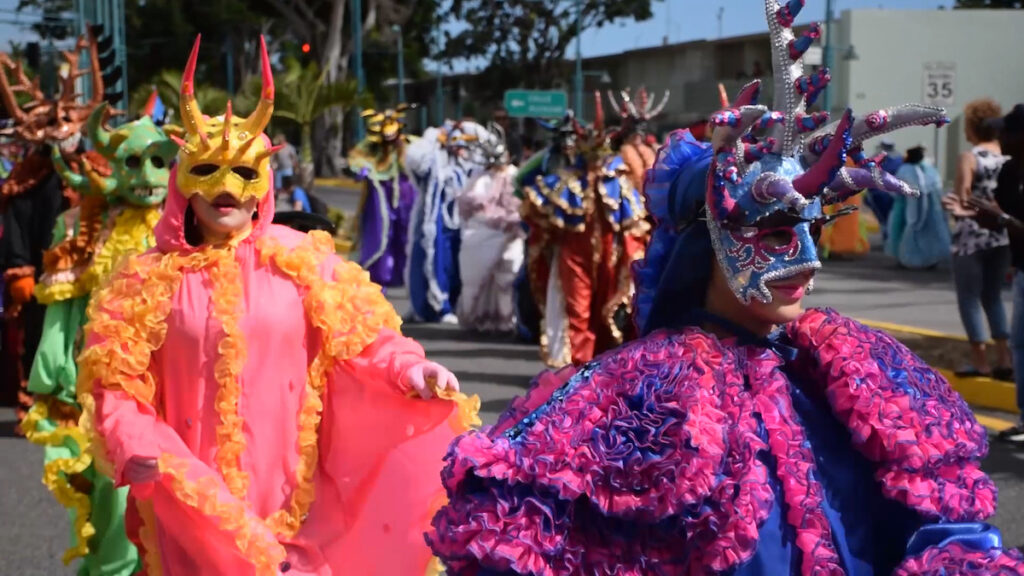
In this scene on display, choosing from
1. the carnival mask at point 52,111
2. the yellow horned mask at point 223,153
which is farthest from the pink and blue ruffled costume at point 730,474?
the carnival mask at point 52,111

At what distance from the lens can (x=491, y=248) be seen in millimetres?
13984

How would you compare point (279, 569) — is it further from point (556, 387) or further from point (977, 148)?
point (977, 148)

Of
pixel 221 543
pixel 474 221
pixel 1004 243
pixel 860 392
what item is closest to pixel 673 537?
pixel 860 392

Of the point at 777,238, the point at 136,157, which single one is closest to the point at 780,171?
the point at 777,238

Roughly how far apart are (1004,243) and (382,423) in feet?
19.4

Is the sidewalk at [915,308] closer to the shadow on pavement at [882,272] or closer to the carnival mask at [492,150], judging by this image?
the shadow on pavement at [882,272]

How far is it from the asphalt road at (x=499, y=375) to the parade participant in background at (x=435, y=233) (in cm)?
37

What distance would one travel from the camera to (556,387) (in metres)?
2.75

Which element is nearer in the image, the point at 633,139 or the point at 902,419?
the point at 902,419

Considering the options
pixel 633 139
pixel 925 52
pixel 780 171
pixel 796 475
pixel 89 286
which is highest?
pixel 925 52

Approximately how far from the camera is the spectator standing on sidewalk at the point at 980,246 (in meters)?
9.00

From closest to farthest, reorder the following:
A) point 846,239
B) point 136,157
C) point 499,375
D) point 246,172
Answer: point 246,172 < point 136,157 < point 499,375 < point 846,239

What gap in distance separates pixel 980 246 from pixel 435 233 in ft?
22.4

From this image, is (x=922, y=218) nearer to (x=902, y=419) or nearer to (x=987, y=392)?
(x=987, y=392)
